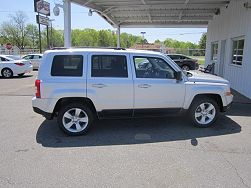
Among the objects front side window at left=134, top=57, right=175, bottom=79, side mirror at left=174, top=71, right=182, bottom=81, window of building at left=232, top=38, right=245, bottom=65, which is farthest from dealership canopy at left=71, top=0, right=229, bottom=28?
side mirror at left=174, top=71, right=182, bottom=81

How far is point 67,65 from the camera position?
5.09 metres

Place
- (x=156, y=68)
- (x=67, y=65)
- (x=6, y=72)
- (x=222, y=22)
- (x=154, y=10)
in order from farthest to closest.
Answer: (x=6, y=72) < (x=154, y=10) < (x=222, y=22) < (x=156, y=68) < (x=67, y=65)

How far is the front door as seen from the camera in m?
5.35

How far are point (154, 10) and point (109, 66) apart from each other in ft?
36.6

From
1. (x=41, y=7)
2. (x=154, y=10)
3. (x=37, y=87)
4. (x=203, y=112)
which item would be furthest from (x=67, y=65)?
(x=41, y=7)

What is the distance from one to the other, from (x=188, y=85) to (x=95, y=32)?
90.5 metres

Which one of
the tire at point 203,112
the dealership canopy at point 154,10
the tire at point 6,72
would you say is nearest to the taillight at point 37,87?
the tire at point 203,112

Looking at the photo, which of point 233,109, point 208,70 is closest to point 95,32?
point 208,70

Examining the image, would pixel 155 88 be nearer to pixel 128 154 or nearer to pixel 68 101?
pixel 128 154

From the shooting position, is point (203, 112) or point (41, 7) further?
point (41, 7)

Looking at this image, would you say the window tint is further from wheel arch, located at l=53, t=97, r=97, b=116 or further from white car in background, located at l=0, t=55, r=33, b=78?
white car in background, located at l=0, t=55, r=33, b=78

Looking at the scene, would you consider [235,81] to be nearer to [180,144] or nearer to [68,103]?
[180,144]

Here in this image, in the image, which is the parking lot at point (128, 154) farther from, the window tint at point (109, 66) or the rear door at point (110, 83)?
the window tint at point (109, 66)

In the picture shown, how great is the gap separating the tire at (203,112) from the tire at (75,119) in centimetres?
247
